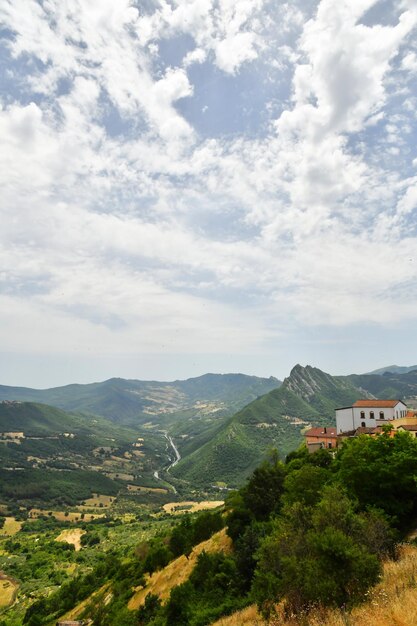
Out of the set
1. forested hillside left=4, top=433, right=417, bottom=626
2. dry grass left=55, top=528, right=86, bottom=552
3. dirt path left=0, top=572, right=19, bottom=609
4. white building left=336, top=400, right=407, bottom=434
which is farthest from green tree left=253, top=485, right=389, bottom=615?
dry grass left=55, top=528, right=86, bottom=552

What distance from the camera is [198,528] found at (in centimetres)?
6191

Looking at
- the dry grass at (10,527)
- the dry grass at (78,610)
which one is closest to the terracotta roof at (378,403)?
the dry grass at (78,610)

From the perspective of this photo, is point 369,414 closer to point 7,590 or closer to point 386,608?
point 386,608

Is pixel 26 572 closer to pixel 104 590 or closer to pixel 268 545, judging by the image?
pixel 104 590

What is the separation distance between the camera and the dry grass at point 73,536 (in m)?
148

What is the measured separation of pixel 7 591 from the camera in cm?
10062

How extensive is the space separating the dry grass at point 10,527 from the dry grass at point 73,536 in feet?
94.5

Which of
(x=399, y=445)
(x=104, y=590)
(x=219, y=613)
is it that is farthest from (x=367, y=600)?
(x=104, y=590)

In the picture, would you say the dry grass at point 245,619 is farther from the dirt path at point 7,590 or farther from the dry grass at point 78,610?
Result: the dirt path at point 7,590

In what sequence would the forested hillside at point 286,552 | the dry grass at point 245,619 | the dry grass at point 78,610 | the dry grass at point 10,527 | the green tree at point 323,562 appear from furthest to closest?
1. the dry grass at point 10,527
2. the dry grass at point 78,610
3. the dry grass at point 245,619
4. the forested hillside at point 286,552
5. the green tree at point 323,562

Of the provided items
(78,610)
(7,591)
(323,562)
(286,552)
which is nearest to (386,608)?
(323,562)

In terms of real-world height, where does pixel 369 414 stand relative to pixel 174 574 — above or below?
above

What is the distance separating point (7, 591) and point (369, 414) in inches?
4098

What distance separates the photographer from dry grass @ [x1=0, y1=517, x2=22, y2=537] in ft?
583
